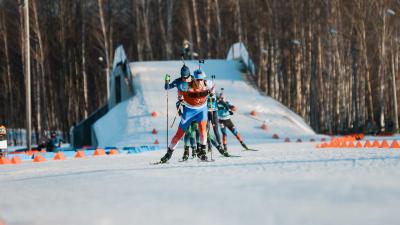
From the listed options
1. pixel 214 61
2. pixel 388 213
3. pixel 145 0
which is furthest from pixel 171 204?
pixel 145 0

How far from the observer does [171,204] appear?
576cm

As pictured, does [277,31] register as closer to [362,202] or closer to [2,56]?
[2,56]

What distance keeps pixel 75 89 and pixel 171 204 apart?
4557 cm

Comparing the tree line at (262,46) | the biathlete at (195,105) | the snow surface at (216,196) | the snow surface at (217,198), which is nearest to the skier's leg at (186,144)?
the biathlete at (195,105)

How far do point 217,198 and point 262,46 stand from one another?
43.4 metres

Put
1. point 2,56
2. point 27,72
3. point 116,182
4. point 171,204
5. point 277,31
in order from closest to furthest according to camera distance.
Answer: point 171,204, point 116,182, point 27,72, point 277,31, point 2,56

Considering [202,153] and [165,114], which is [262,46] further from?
[202,153]

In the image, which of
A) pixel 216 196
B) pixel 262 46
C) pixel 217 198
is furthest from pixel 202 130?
pixel 262 46

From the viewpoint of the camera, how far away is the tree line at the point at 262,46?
41803mm

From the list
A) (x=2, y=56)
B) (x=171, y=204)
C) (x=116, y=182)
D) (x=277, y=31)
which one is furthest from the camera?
(x=2, y=56)

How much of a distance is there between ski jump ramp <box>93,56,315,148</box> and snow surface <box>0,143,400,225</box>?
59.6ft

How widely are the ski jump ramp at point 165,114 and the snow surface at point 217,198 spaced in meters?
18.2

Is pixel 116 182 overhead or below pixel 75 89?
below

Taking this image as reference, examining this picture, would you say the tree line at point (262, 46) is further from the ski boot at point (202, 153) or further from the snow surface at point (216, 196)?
the snow surface at point (216, 196)
